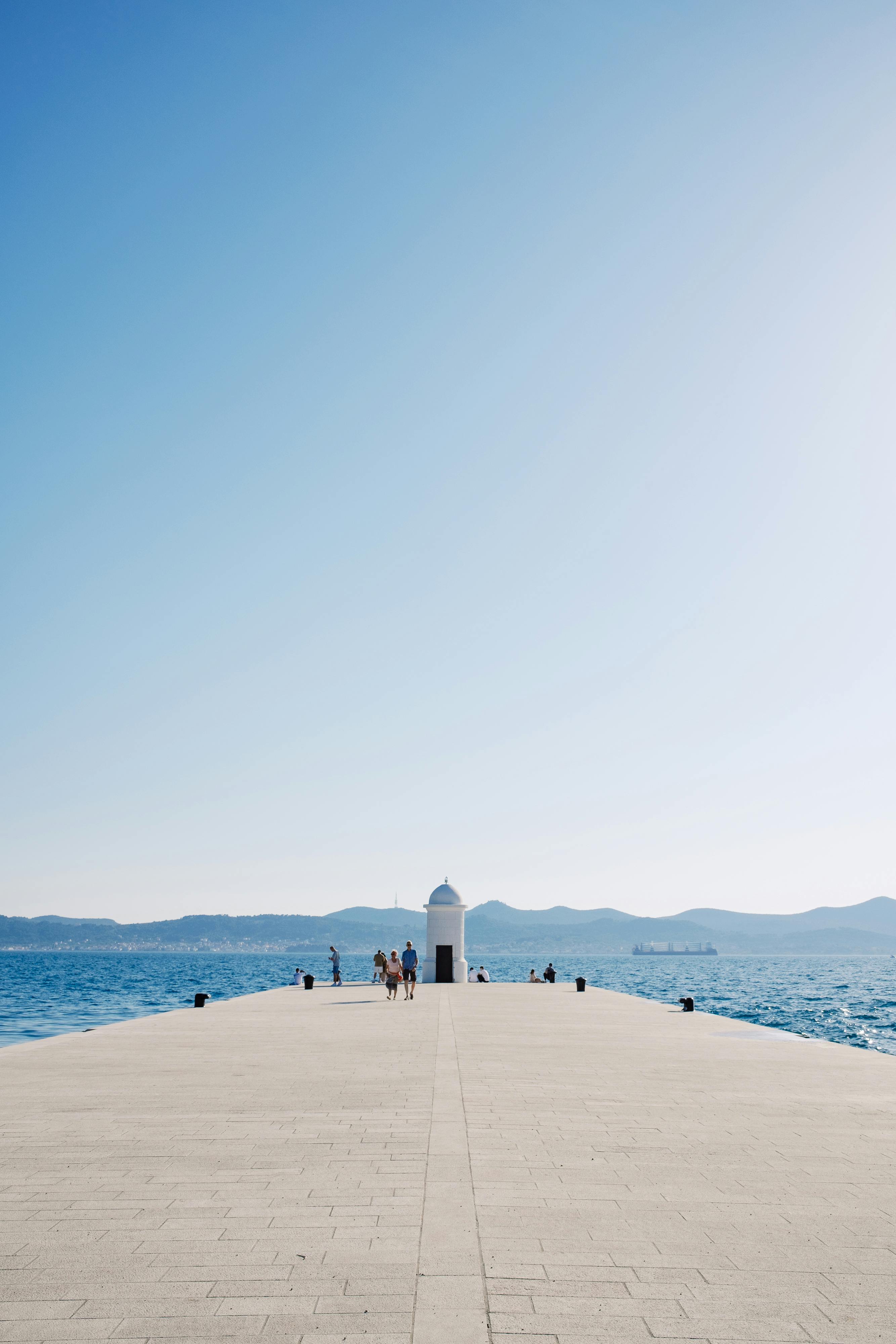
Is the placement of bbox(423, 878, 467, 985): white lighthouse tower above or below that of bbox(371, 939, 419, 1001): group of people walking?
above

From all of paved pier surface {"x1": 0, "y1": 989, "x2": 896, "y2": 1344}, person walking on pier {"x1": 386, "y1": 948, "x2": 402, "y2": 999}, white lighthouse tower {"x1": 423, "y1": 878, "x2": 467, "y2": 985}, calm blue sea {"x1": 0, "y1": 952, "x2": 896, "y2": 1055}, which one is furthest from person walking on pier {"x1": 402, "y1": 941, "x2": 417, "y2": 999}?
paved pier surface {"x1": 0, "y1": 989, "x2": 896, "y2": 1344}

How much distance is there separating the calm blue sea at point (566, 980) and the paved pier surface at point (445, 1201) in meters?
20.1

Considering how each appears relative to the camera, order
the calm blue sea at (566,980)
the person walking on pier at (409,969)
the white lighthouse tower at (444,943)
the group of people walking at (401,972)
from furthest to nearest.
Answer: the calm blue sea at (566,980) → the white lighthouse tower at (444,943) → the person walking on pier at (409,969) → the group of people walking at (401,972)

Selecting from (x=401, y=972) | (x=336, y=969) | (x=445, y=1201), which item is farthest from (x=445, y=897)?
(x=445, y=1201)

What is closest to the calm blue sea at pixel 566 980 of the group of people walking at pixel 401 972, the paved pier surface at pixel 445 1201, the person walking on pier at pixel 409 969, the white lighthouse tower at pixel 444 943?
the white lighthouse tower at pixel 444 943

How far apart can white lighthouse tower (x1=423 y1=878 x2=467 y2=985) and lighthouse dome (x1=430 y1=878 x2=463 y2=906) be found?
0.04 ft

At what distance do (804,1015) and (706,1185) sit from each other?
56068 millimetres

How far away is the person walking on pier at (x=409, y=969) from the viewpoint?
26.6 m

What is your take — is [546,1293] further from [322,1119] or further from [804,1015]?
[804,1015]

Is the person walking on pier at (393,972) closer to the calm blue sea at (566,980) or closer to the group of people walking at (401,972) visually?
the group of people walking at (401,972)

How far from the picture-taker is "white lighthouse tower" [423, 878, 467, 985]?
37344mm

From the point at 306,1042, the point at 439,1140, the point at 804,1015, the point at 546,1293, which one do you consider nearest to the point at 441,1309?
the point at 546,1293

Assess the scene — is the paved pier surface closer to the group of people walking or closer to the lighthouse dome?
the group of people walking

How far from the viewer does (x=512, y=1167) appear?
7.92m
